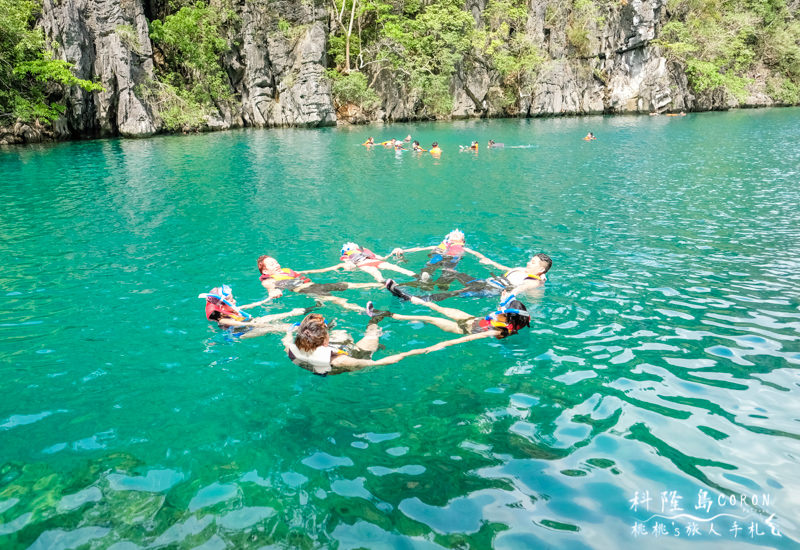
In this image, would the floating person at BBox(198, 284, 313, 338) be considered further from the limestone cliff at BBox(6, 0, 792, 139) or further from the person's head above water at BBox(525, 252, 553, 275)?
the limestone cliff at BBox(6, 0, 792, 139)

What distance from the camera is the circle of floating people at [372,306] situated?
21.8ft

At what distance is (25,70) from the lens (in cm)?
3331

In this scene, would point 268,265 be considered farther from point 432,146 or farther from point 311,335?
point 432,146

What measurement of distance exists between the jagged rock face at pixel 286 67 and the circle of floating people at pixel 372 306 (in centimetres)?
4379

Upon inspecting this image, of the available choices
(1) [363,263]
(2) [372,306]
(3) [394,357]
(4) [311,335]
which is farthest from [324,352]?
(1) [363,263]

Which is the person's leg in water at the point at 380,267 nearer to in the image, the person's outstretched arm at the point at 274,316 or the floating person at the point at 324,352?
the person's outstretched arm at the point at 274,316

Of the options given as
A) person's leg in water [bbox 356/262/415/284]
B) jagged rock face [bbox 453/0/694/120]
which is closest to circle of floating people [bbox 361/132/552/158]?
person's leg in water [bbox 356/262/415/284]

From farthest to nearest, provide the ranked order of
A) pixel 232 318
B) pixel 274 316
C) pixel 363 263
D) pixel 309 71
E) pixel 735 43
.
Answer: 1. pixel 735 43
2. pixel 309 71
3. pixel 363 263
4. pixel 274 316
5. pixel 232 318

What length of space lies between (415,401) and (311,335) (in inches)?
65.9

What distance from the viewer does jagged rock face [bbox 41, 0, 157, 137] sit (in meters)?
37.3

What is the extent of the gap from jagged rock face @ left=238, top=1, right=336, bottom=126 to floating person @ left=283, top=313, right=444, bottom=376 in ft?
157

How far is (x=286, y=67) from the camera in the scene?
5169cm

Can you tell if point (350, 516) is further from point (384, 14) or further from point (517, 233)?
point (384, 14)

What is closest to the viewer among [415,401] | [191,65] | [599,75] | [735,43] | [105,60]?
[415,401]
